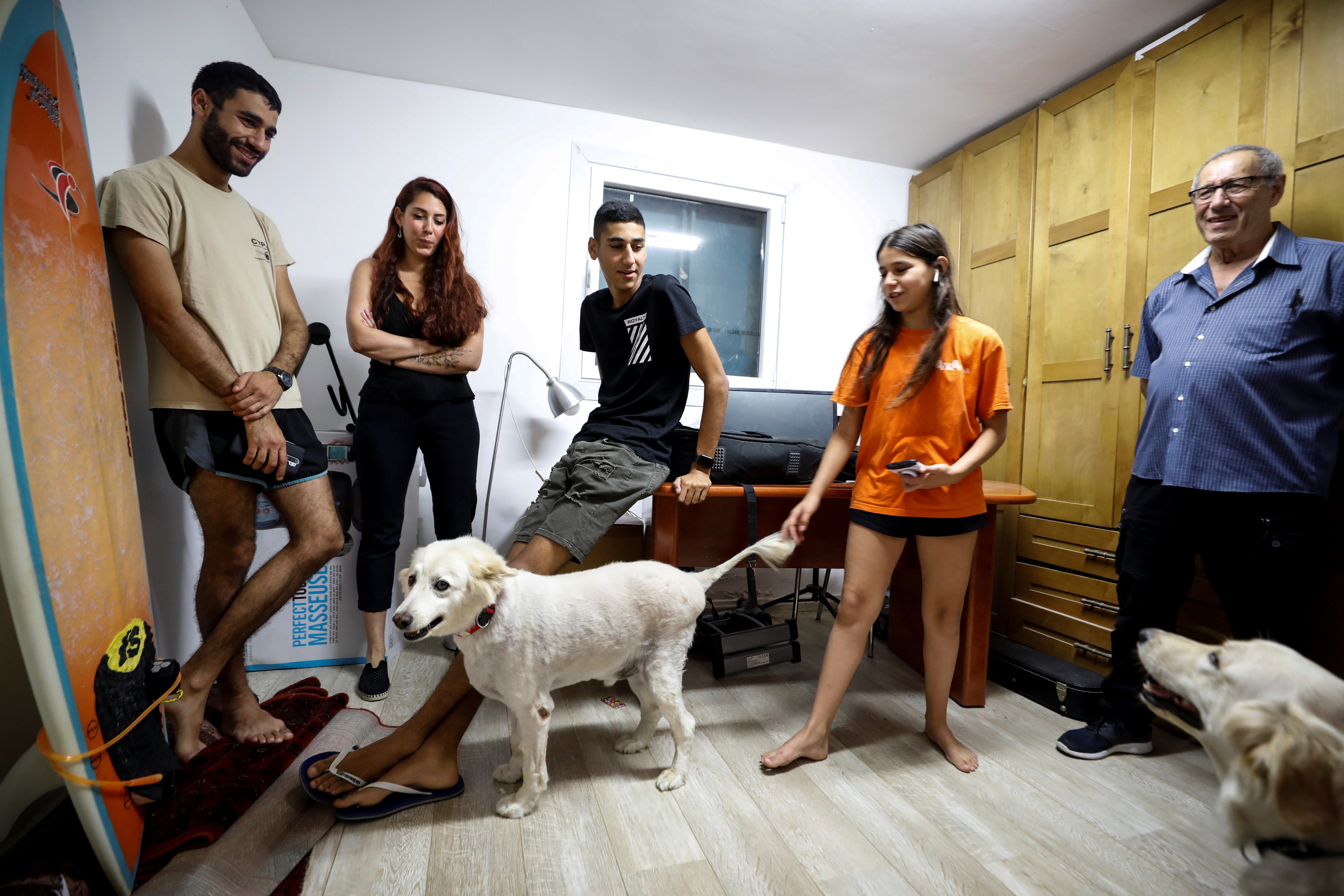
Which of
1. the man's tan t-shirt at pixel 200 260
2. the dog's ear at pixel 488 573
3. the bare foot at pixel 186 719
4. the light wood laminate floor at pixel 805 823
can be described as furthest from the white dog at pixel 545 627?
the man's tan t-shirt at pixel 200 260

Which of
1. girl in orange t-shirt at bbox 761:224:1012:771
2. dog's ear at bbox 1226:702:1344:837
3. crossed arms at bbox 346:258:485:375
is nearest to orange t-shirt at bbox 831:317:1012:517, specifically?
girl in orange t-shirt at bbox 761:224:1012:771

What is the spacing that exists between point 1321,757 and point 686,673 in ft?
5.78

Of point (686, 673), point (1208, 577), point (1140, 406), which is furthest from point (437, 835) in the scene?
point (1140, 406)

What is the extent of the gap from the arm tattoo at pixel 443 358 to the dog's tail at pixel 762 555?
1161 millimetres

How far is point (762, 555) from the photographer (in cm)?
149

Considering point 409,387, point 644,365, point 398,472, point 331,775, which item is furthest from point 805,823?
point 409,387

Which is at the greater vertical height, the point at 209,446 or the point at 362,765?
the point at 209,446

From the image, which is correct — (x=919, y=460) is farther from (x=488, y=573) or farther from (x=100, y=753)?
(x=100, y=753)

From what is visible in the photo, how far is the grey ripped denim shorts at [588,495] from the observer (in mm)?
1581

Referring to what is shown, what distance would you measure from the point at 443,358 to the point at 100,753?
1308 mm

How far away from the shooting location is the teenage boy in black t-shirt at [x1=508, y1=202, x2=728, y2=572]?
1602mm

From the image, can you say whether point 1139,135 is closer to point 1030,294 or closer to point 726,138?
point 1030,294

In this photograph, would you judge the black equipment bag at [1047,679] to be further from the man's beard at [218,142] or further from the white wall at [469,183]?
the man's beard at [218,142]

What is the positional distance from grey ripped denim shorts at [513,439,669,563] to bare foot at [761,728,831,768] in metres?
0.78
